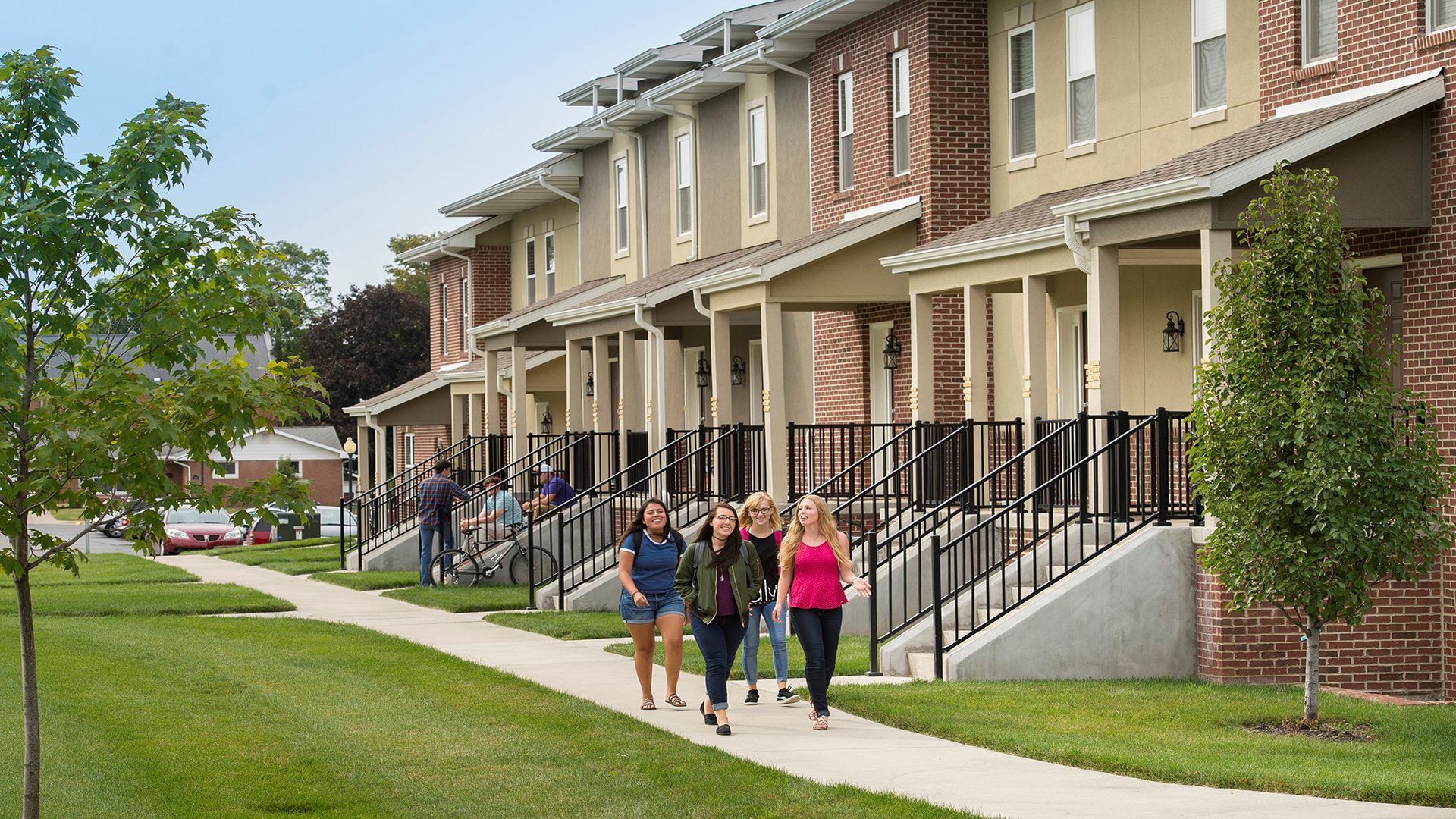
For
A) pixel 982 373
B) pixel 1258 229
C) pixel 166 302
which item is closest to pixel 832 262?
pixel 982 373

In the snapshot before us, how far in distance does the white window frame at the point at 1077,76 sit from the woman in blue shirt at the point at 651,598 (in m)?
8.48

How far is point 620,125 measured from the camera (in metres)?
31.1

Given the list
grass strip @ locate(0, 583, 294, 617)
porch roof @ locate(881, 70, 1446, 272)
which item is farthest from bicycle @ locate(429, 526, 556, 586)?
porch roof @ locate(881, 70, 1446, 272)

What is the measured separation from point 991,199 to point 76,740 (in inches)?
506

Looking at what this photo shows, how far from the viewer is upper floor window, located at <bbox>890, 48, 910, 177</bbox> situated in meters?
22.0

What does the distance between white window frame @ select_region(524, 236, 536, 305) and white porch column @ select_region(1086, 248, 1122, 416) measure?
2328 cm

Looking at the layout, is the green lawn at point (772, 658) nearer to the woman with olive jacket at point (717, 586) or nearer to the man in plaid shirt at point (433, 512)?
the woman with olive jacket at point (717, 586)

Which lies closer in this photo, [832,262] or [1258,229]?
[1258,229]

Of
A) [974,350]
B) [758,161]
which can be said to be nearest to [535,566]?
[758,161]

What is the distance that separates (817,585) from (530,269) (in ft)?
87.6

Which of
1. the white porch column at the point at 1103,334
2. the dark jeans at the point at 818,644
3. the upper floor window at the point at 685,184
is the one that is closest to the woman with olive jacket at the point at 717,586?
the dark jeans at the point at 818,644

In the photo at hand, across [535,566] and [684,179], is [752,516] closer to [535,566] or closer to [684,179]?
[535,566]

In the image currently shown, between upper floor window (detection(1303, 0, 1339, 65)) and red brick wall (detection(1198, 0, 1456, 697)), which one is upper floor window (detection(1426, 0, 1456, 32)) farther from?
upper floor window (detection(1303, 0, 1339, 65))

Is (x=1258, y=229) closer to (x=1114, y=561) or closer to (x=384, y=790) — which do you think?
(x=1114, y=561)
